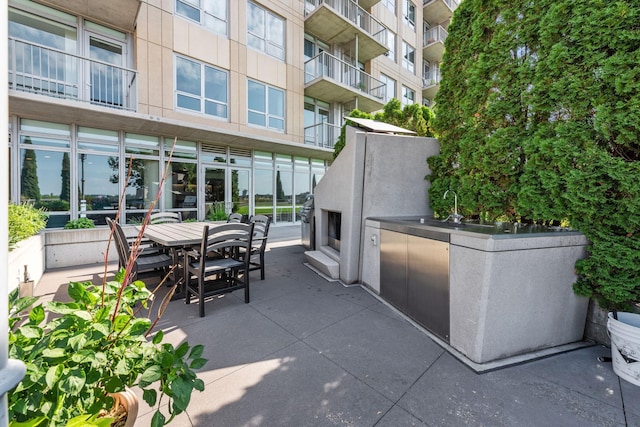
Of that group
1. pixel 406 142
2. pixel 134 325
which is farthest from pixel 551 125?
pixel 134 325

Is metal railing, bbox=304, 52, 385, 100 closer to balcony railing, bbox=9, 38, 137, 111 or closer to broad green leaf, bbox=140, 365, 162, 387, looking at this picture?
balcony railing, bbox=9, 38, 137, 111

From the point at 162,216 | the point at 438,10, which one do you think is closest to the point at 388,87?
the point at 438,10

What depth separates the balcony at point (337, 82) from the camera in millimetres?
12162

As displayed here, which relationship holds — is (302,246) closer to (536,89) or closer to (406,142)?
(406,142)

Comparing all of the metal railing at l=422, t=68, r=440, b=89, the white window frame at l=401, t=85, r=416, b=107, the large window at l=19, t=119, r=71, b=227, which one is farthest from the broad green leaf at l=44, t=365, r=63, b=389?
the metal railing at l=422, t=68, r=440, b=89

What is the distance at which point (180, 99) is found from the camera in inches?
362

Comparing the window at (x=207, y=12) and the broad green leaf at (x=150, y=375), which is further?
the window at (x=207, y=12)

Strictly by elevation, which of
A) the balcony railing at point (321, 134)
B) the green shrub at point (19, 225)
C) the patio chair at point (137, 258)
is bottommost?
the patio chair at point (137, 258)

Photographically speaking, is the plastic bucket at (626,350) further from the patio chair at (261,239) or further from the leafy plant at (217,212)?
the leafy plant at (217,212)

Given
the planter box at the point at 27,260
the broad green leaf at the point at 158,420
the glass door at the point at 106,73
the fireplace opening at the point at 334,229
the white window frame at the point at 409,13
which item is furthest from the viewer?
the white window frame at the point at 409,13

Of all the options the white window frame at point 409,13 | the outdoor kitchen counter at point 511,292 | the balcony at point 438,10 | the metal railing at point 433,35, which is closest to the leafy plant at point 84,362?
the outdoor kitchen counter at point 511,292

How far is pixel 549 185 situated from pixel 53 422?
14.1 feet

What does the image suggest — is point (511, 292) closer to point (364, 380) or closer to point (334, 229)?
point (364, 380)

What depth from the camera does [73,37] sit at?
8141 millimetres
